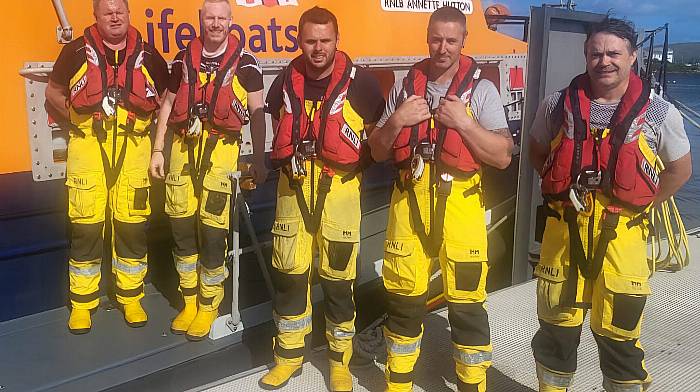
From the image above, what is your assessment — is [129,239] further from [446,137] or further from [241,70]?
[446,137]

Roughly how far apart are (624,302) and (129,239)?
2.33 m

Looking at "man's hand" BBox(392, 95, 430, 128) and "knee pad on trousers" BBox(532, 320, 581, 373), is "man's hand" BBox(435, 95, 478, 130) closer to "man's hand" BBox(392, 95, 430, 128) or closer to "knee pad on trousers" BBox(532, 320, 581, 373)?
"man's hand" BBox(392, 95, 430, 128)

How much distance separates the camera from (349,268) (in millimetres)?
2482

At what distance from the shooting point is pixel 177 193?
3035 millimetres

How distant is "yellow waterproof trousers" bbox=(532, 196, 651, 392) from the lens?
78.3 inches

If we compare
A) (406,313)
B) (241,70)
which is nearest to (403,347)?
(406,313)

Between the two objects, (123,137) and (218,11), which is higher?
(218,11)

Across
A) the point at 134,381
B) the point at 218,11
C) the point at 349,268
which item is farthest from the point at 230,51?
the point at 134,381

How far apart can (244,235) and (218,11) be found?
1870mm

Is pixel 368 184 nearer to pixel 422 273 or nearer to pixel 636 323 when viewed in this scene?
pixel 422 273

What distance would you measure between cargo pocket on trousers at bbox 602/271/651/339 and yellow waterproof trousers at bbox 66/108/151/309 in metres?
2.21

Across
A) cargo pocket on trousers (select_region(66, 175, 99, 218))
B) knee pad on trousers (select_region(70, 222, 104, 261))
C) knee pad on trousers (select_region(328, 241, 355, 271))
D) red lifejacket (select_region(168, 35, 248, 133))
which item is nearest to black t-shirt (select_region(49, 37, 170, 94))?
red lifejacket (select_region(168, 35, 248, 133))

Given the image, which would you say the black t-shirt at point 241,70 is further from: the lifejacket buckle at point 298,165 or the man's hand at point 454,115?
the man's hand at point 454,115

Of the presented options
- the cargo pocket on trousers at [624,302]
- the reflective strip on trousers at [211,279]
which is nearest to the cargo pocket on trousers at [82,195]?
the reflective strip on trousers at [211,279]
